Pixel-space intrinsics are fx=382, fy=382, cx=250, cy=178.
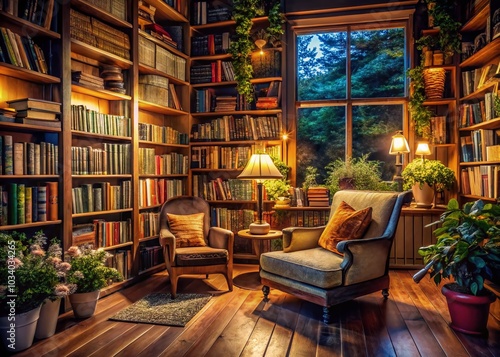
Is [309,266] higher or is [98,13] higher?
[98,13]

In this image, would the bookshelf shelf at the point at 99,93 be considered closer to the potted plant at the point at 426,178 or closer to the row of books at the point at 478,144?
the potted plant at the point at 426,178

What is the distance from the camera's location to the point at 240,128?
15.5 ft

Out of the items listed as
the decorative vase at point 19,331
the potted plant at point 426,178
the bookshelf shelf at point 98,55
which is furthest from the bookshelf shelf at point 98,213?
the potted plant at point 426,178

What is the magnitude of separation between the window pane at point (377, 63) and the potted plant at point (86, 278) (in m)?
3.51

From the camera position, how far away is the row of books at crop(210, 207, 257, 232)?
4645mm

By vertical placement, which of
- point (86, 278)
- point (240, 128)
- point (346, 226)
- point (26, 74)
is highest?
point (26, 74)

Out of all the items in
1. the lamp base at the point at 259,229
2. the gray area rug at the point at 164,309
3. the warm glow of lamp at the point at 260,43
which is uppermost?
the warm glow of lamp at the point at 260,43

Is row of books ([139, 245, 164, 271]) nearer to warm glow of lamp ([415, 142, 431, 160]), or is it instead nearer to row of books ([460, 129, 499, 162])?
warm glow of lamp ([415, 142, 431, 160])

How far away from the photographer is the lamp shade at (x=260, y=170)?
3771mm

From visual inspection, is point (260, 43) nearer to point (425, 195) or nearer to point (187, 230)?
point (187, 230)

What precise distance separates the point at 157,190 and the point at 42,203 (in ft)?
4.99

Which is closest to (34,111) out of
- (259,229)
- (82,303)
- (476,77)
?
(82,303)

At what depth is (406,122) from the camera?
460 centimetres

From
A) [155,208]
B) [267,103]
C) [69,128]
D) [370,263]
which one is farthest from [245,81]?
[370,263]
